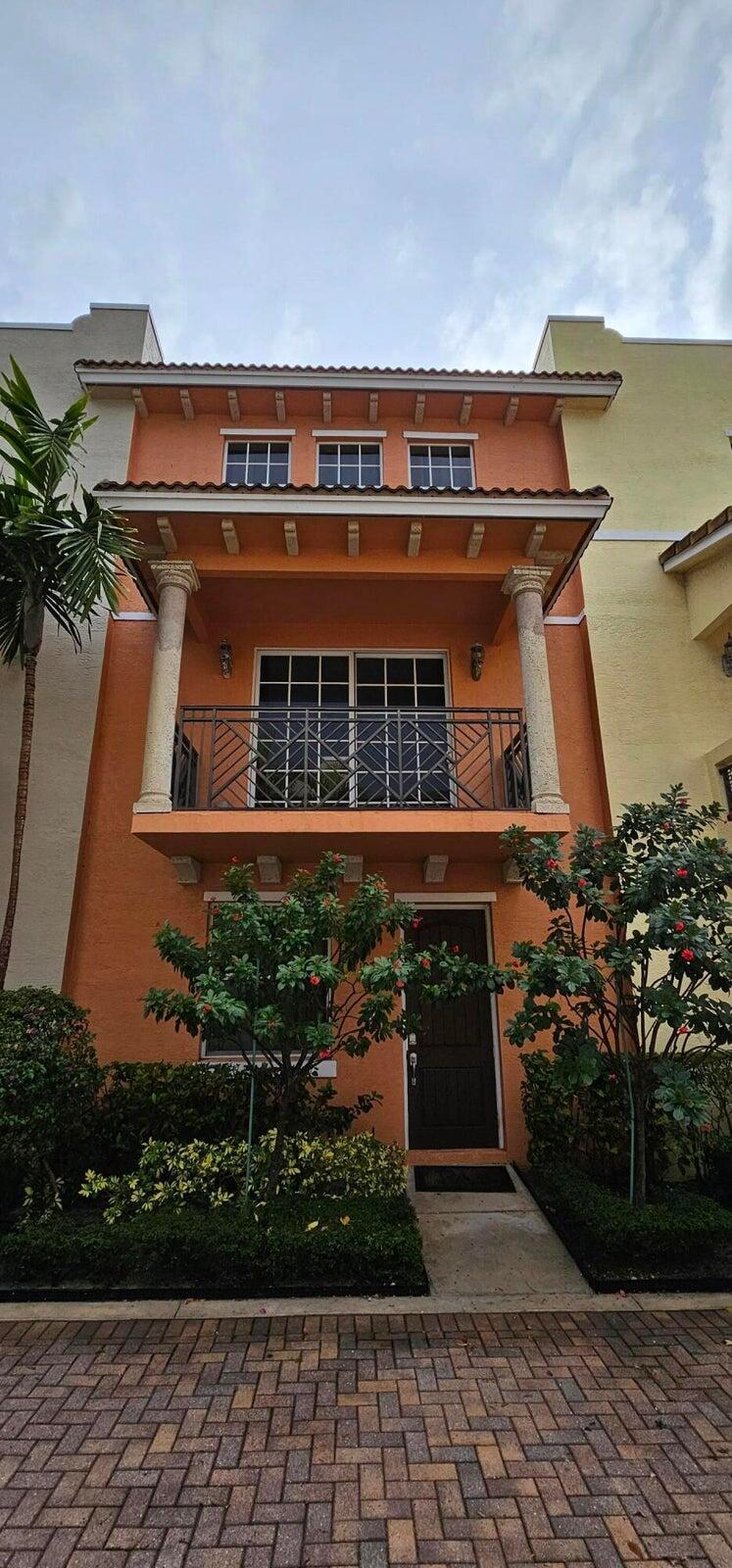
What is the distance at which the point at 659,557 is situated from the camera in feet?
28.4

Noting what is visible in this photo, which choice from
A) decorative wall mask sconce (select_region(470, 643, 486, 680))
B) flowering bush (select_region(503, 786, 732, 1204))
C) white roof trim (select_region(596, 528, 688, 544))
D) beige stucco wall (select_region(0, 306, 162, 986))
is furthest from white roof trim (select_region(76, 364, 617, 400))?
flowering bush (select_region(503, 786, 732, 1204))

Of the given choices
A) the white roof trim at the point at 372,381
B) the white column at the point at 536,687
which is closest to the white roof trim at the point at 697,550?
the white column at the point at 536,687

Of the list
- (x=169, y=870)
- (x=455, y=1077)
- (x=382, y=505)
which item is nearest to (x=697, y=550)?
(x=382, y=505)

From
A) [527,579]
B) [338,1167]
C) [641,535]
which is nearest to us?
[338,1167]

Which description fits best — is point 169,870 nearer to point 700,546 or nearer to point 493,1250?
point 493,1250

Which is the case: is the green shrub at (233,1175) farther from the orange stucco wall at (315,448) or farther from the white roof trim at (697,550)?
the orange stucco wall at (315,448)

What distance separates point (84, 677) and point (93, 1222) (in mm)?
5638

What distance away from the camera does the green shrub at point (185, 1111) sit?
6.07 m

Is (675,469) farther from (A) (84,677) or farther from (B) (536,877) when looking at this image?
(A) (84,677)

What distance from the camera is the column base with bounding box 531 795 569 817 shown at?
6473mm

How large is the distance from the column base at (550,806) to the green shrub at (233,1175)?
11.5ft

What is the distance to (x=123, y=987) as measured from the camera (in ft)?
23.1

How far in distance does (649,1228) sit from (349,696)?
5954mm

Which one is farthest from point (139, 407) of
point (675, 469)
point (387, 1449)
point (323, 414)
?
point (387, 1449)
